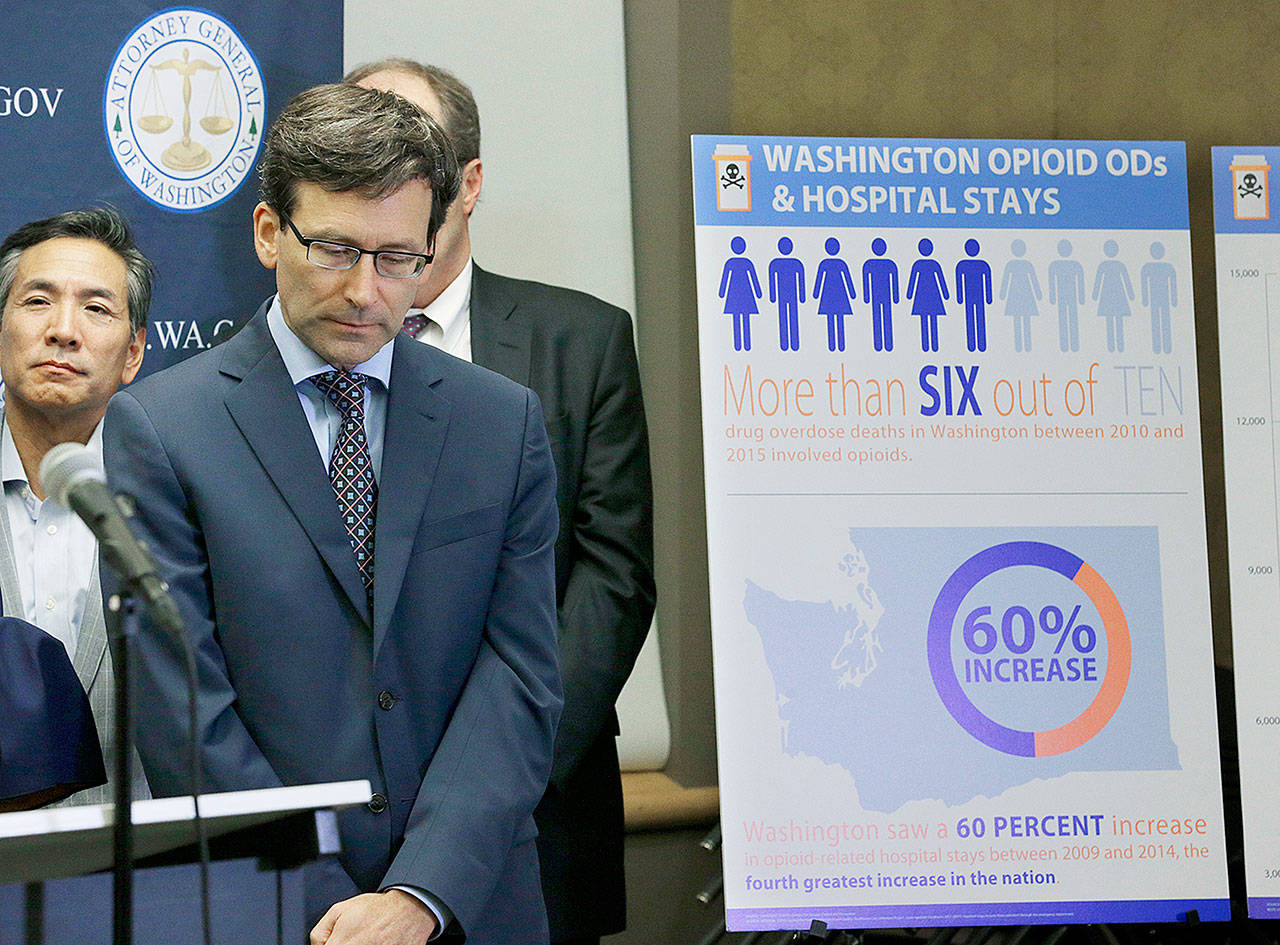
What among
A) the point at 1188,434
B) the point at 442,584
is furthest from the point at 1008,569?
the point at 442,584

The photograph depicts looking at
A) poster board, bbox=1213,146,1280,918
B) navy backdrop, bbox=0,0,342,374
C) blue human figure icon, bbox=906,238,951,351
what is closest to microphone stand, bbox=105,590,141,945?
navy backdrop, bbox=0,0,342,374

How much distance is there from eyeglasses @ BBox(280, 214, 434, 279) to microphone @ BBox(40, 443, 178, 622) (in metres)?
0.68

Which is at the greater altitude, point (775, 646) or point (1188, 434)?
point (1188, 434)

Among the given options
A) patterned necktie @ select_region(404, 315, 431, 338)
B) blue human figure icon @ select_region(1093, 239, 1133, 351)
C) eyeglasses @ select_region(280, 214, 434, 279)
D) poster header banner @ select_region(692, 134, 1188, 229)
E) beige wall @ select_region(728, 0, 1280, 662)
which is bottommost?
eyeglasses @ select_region(280, 214, 434, 279)

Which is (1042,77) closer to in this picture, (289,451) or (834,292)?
(834,292)

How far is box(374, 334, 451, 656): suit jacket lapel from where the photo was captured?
1.78 meters

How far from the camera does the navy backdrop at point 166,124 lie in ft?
8.84

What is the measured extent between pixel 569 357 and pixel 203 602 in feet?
3.67

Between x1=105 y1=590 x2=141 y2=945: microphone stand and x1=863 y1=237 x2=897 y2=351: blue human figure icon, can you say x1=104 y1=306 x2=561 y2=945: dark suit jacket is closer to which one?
x1=105 y1=590 x2=141 y2=945: microphone stand

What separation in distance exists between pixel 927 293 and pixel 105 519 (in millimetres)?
2270

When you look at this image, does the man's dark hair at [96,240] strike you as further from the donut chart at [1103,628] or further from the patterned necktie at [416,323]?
the donut chart at [1103,628]

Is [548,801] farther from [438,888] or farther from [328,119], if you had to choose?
[328,119]

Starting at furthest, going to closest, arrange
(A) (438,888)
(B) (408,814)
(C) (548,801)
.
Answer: (C) (548,801)
(B) (408,814)
(A) (438,888)

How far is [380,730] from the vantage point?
178 cm
